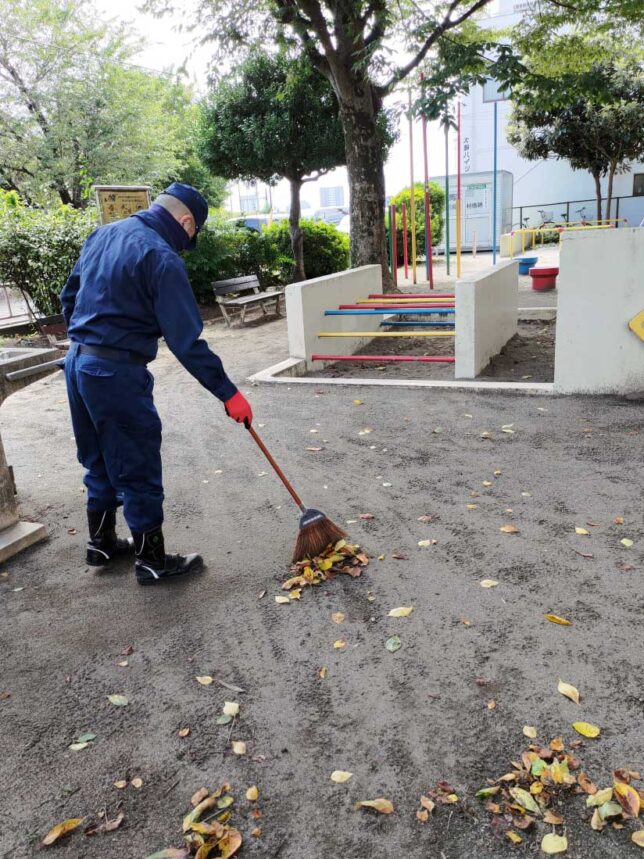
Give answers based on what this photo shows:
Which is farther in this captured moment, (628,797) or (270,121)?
(270,121)

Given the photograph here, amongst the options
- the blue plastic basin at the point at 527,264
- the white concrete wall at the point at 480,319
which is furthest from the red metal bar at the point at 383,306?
the blue plastic basin at the point at 527,264

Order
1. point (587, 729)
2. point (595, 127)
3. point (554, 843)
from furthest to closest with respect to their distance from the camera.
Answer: point (595, 127)
point (587, 729)
point (554, 843)

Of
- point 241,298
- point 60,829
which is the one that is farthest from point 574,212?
point 60,829

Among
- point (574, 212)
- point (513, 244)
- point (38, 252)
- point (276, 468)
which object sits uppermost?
point (574, 212)

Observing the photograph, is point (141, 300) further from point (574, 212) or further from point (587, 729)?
point (574, 212)

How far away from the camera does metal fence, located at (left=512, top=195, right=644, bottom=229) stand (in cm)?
2561

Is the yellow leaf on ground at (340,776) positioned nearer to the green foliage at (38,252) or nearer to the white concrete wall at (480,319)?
the white concrete wall at (480,319)

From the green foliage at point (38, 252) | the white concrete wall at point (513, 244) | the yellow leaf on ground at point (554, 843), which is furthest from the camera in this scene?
the white concrete wall at point (513, 244)

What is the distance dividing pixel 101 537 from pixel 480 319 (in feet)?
15.6

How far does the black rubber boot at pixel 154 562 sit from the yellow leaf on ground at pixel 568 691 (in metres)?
1.86

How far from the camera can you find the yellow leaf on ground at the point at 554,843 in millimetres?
1853

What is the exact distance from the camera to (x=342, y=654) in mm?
2775

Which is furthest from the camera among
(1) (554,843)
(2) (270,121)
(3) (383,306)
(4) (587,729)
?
(2) (270,121)

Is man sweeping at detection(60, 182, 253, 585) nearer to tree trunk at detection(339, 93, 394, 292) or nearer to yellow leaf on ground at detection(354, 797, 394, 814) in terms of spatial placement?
yellow leaf on ground at detection(354, 797, 394, 814)
